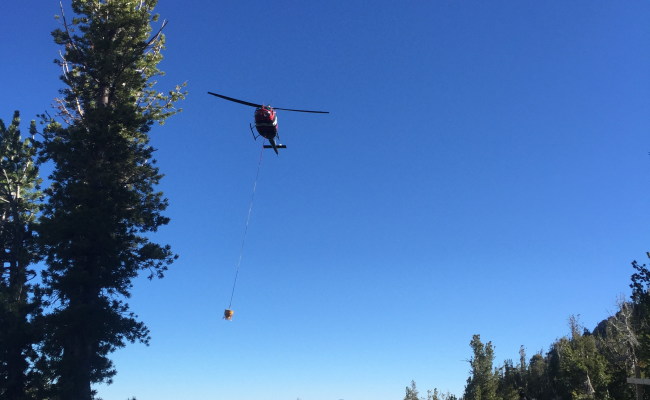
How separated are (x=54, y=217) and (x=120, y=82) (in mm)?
8788

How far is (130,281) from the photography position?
2506cm

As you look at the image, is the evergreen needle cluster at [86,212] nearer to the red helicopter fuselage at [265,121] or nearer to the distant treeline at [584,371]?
the red helicopter fuselage at [265,121]

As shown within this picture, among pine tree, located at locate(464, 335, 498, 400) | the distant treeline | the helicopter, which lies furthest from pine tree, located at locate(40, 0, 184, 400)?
pine tree, located at locate(464, 335, 498, 400)

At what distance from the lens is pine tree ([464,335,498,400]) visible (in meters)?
39.1

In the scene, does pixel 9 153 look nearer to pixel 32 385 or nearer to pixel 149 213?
pixel 149 213

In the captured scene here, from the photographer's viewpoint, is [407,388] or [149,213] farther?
[407,388]

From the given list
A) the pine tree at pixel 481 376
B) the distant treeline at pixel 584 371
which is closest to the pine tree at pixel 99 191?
the distant treeline at pixel 584 371

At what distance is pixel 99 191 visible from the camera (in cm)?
2402

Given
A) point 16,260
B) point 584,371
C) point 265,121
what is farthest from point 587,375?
point 16,260

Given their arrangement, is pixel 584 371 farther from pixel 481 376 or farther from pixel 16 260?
pixel 16 260

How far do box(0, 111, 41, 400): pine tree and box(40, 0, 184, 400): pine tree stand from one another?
2091 millimetres

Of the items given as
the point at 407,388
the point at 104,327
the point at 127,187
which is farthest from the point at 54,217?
the point at 407,388

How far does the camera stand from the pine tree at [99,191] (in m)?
22.2

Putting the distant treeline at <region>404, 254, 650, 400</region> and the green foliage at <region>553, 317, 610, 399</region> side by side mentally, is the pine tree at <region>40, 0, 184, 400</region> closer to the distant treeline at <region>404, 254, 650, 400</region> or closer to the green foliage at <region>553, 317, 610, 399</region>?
the distant treeline at <region>404, 254, 650, 400</region>
